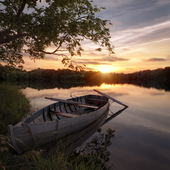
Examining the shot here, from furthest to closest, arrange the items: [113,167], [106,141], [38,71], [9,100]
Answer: [38,71] < [9,100] < [106,141] < [113,167]

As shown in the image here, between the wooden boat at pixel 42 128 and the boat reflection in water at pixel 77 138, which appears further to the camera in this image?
the boat reflection in water at pixel 77 138

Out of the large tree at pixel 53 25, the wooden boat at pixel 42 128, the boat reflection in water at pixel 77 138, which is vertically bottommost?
the boat reflection in water at pixel 77 138

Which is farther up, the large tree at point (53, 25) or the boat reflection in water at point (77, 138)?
the large tree at point (53, 25)

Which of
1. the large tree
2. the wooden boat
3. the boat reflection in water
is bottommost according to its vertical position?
the boat reflection in water

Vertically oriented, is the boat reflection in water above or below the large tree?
below

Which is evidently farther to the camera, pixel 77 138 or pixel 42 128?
pixel 77 138

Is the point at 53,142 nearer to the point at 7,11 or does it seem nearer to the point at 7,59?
the point at 7,59

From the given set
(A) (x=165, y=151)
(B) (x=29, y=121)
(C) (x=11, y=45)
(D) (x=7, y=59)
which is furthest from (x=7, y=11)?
(A) (x=165, y=151)

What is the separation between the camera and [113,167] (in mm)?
4691

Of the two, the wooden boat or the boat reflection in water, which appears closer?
the wooden boat

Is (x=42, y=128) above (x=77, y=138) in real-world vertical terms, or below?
above

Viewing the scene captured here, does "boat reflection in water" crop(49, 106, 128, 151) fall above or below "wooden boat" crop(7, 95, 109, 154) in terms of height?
below

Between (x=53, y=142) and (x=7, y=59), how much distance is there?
7.11 metres

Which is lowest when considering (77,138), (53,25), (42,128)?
(77,138)
